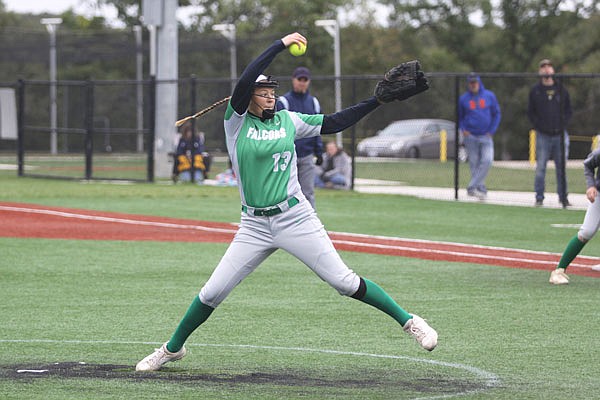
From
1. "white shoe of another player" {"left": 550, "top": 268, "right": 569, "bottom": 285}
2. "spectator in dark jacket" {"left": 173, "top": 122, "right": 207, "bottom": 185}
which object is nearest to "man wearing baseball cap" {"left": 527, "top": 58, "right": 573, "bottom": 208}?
"spectator in dark jacket" {"left": 173, "top": 122, "right": 207, "bottom": 185}

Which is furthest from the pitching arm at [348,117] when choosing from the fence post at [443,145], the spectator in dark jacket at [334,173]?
the fence post at [443,145]

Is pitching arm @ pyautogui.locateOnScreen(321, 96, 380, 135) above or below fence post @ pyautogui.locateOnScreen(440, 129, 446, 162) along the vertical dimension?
above

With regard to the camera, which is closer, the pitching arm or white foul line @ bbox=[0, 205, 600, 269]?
the pitching arm

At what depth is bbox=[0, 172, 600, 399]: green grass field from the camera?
280 inches

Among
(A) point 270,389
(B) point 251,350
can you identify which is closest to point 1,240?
(B) point 251,350

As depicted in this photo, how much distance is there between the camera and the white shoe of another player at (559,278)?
1152 centimetres

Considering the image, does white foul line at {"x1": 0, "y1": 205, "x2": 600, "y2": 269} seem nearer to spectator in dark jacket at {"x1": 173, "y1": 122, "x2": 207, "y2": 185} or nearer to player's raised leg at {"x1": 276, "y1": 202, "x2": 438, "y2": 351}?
player's raised leg at {"x1": 276, "y1": 202, "x2": 438, "y2": 351}

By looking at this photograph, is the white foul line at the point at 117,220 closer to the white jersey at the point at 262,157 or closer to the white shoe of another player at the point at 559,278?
the white shoe of another player at the point at 559,278

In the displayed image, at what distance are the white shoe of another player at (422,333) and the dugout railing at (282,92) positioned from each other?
1507 cm

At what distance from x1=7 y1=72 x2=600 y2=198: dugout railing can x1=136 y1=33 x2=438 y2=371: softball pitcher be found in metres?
15.1

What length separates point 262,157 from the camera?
24.5 ft

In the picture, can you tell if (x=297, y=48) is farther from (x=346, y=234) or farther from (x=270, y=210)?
(x=346, y=234)

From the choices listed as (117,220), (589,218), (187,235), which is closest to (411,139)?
(117,220)

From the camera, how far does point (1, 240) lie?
50.4ft
